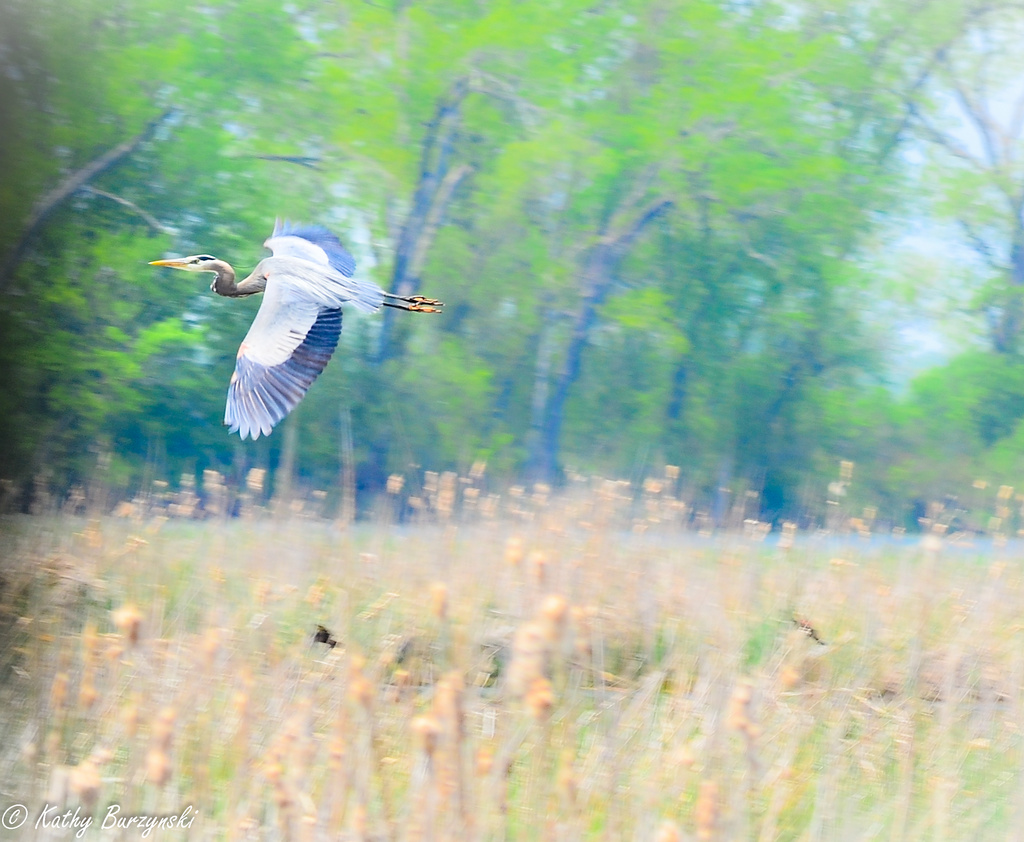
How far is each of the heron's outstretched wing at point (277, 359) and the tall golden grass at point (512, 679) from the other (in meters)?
0.37

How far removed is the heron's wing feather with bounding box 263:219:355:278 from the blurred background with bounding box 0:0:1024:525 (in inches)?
101

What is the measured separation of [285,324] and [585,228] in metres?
3.67

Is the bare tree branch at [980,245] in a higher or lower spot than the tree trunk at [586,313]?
higher

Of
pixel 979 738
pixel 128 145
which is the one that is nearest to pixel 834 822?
pixel 979 738

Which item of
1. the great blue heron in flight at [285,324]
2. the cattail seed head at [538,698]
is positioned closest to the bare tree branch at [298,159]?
the great blue heron in flight at [285,324]

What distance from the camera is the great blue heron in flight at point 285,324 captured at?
2121 millimetres

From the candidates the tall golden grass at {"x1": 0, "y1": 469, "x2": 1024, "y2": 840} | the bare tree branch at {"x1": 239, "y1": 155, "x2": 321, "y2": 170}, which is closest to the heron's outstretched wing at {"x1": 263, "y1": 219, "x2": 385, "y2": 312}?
the tall golden grass at {"x1": 0, "y1": 469, "x2": 1024, "y2": 840}

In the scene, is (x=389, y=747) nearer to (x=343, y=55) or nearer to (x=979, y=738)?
(x=979, y=738)

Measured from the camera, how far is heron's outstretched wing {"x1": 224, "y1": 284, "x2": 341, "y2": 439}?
2.10 metres

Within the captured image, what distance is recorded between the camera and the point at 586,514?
2.82m

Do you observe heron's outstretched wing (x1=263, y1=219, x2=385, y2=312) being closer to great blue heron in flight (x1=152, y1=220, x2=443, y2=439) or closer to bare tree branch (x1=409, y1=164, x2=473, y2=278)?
great blue heron in flight (x1=152, y1=220, x2=443, y2=439)

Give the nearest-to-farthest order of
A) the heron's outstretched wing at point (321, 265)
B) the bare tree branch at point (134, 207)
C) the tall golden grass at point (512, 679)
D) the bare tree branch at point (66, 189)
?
the tall golden grass at point (512, 679) → the heron's outstretched wing at point (321, 265) → the bare tree branch at point (66, 189) → the bare tree branch at point (134, 207)
